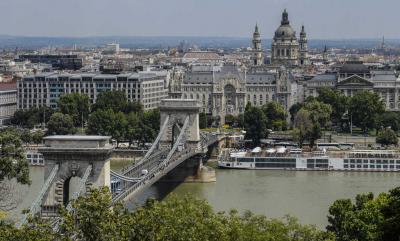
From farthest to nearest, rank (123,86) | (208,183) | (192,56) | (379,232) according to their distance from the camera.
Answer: (192,56) < (123,86) < (208,183) < (379,232)

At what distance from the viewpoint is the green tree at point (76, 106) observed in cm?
5275

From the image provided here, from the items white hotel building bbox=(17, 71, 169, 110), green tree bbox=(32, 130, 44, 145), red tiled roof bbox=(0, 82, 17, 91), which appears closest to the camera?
green tree bbox=(32, 130, 44, 145)

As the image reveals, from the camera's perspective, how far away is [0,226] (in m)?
14.1

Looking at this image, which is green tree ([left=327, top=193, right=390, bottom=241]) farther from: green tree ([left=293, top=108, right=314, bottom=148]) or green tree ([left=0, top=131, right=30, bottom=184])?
green tree ([left=293, top=108, right=314, bottom=148])

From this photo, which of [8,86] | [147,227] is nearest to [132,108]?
[8,86]

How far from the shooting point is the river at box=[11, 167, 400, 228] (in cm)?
2780

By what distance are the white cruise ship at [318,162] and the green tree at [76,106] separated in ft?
46.0

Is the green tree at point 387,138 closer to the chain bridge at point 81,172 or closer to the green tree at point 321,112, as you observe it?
the green tree at point 321,112

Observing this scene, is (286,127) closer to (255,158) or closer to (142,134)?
(142,134)

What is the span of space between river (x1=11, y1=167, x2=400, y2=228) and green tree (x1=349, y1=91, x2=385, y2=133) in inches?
521

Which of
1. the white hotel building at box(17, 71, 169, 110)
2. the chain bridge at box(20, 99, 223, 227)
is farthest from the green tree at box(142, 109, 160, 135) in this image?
the white hotel building at box(17, 71, 169, 110)

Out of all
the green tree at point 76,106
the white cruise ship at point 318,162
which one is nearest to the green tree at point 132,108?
the green tree at point 76,106

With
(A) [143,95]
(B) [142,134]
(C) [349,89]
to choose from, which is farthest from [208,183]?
(C) [349,89]

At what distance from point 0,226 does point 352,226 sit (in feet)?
24.4
